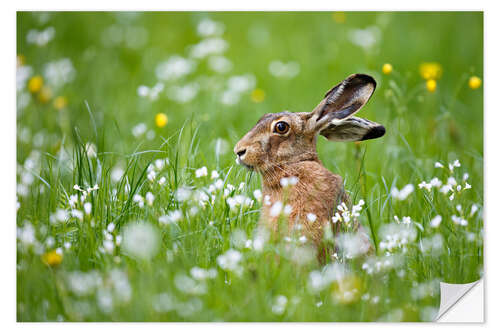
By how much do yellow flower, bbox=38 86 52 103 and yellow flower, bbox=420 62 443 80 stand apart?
2.98 metres

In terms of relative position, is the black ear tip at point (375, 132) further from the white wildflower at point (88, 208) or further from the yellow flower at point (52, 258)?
the yellow flower at point (52, 258)

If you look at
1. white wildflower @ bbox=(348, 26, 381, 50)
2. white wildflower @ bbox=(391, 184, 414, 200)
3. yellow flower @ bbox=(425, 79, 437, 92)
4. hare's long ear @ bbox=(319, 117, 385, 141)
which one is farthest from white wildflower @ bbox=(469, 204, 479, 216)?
white wildflower @ bbox=(348, 26, 381, 50)

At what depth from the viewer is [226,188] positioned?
3.71 m

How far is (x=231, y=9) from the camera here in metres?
4.32

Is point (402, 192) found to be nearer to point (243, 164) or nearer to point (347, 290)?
point (347, 290)

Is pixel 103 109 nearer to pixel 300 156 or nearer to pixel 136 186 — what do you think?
pixel 136 186

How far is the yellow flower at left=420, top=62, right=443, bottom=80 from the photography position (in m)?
4.53

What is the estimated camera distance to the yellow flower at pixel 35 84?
448cm

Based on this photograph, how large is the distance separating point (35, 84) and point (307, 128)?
229 cm

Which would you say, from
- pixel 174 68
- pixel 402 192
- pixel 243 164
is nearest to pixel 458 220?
pixel 402 192

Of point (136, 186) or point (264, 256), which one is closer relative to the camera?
point (264, 256)

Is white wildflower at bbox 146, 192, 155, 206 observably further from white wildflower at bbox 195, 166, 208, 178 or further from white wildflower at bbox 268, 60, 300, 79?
white wildflower at bbox 268, 60, 300, 79

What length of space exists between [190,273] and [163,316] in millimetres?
287
